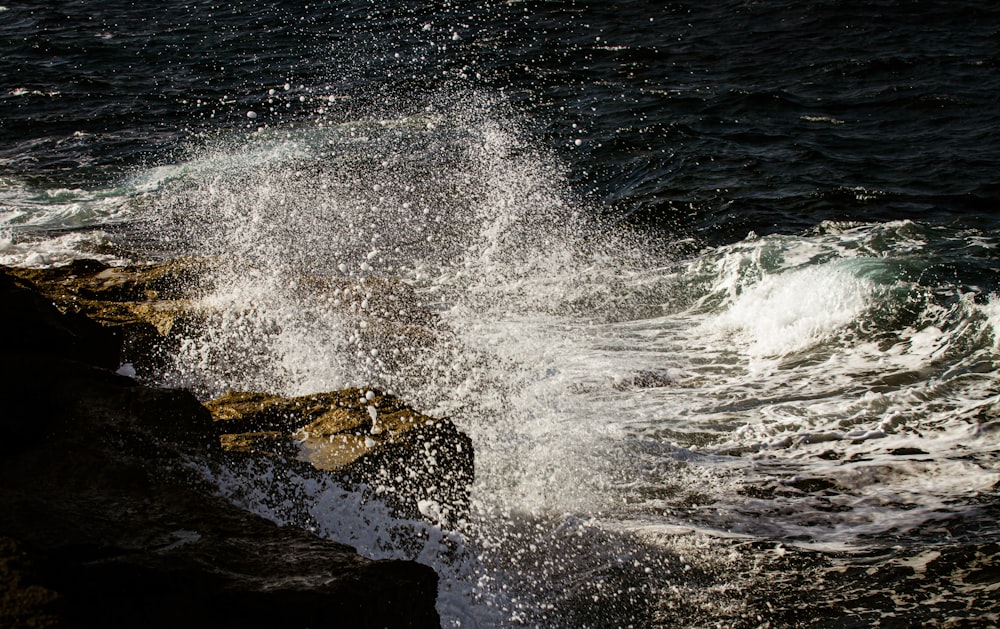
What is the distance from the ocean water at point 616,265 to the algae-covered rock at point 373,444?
0.14 meters

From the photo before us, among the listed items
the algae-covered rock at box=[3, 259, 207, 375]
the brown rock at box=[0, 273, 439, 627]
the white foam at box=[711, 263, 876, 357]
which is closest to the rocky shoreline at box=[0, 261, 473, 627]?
the brown rock at box=[0, 273, 439, 627]

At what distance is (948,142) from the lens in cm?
951

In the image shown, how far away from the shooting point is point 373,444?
407cm

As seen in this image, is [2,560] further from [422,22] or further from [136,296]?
[422,22]

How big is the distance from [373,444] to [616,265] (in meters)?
4.41

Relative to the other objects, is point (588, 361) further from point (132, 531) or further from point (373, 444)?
point (132, 531)

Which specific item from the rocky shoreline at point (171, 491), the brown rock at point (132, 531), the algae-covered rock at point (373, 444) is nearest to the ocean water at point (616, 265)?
the algae-covered rock at point (373, 444)

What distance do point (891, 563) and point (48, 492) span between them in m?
3.93

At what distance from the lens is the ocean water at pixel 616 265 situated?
3846 millimetres

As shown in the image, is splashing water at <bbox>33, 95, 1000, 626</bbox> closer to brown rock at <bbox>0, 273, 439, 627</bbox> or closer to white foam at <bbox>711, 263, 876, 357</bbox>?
white foam at <bbox>711, 263, 876, 357</bbox>

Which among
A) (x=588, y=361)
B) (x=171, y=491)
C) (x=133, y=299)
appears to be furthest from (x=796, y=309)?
(x=133, y=299)

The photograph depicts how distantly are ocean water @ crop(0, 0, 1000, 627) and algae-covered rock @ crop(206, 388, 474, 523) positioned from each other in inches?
5.6

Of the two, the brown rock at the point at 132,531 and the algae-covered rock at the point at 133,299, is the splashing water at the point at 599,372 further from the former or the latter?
the brown rock at the point at 132,531

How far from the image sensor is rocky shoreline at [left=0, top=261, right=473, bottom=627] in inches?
96.9
